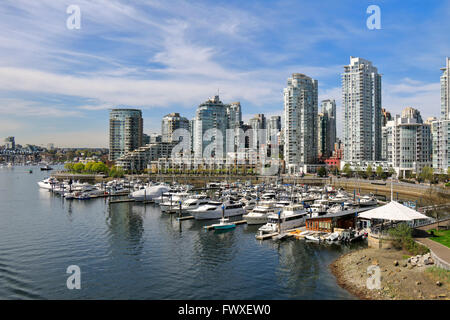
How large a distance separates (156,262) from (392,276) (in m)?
22.8

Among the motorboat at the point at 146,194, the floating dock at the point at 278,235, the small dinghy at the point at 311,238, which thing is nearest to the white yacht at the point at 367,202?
the floating dock at the point at 278,235

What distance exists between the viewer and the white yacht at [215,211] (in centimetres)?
6141

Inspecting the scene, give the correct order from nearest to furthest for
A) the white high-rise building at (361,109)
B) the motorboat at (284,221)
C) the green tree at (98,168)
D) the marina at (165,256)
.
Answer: the marina at (165,256) → the motorboat at (284,221) → the white high-rise building at (361,109) → the green tree at (98,168)

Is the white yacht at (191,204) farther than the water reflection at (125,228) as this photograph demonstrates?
Yes

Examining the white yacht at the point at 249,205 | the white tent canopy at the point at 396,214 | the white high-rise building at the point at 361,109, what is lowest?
the white yacht at the point at 249,205

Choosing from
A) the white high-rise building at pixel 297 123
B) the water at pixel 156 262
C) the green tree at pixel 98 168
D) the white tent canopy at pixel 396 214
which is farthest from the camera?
the white high-rise building at pixel 297 123

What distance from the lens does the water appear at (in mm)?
28875

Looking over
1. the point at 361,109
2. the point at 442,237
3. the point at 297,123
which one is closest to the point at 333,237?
the point at 442,237

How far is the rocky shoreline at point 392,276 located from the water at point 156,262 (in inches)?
60.6

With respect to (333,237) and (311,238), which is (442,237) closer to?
(333,237)

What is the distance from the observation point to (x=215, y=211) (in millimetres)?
62500

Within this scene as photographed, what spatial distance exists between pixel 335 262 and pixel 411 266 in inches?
312

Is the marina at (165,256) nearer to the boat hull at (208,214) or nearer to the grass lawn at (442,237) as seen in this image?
the boat hull at (208,214)
